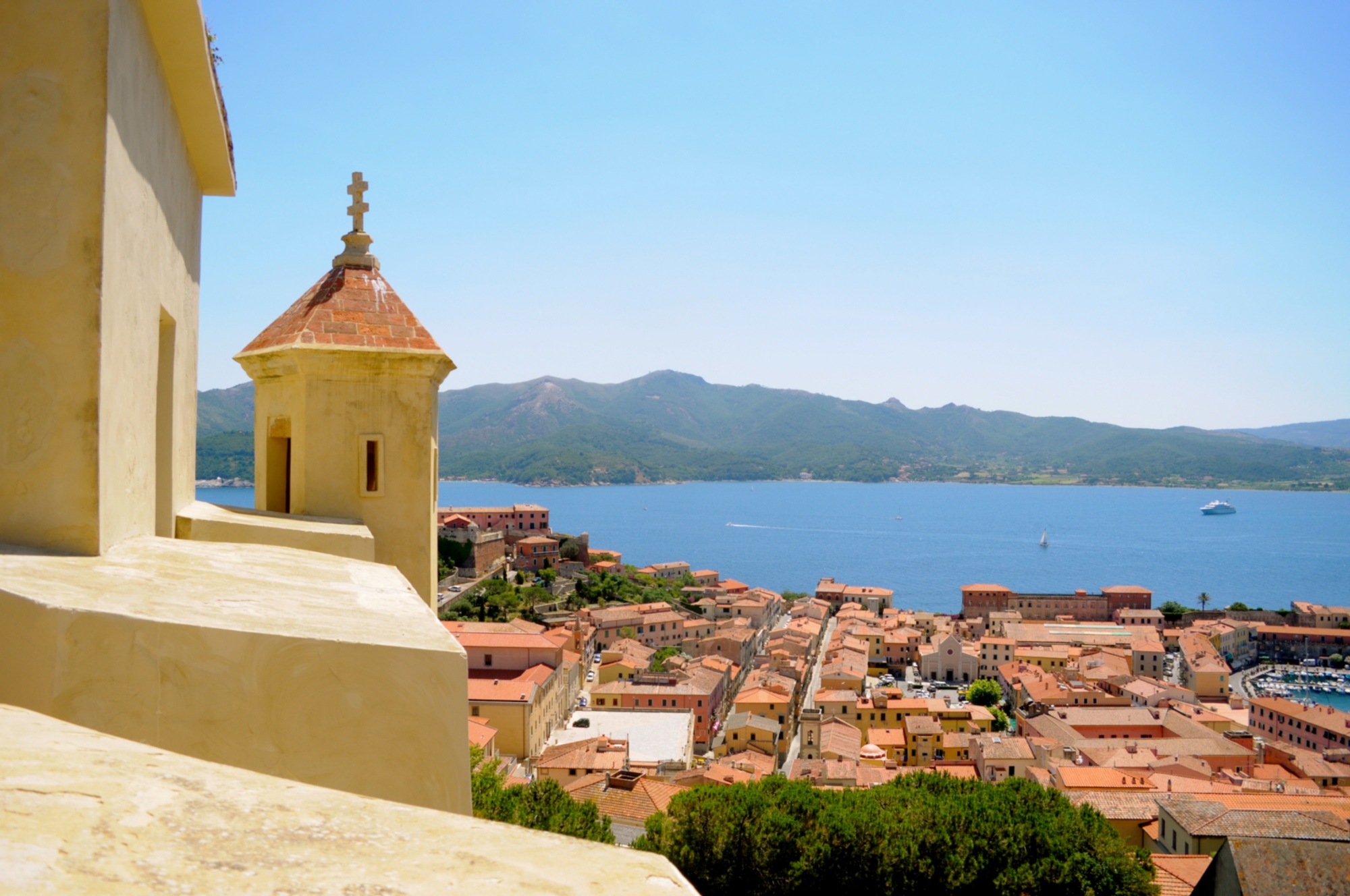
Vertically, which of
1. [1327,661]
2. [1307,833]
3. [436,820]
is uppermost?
[436,820]

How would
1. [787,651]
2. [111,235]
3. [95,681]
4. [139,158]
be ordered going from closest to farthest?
[95,681], [111,235], [139,158], [787,651]

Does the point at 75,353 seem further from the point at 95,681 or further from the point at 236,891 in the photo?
the point at 236,891

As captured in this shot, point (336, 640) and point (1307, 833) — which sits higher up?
point (336, 640)

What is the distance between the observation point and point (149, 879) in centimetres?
123

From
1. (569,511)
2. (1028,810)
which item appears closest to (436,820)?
(1028,810)

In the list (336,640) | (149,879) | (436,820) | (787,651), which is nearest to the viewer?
(149,879)

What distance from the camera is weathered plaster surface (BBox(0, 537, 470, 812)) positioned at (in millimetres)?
2279

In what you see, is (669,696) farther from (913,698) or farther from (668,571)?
(668,571)

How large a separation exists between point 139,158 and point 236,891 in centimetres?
375

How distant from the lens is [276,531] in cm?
523

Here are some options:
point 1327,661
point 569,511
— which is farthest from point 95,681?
point 569,511

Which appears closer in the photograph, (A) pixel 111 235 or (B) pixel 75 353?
(B) pixel 75 353

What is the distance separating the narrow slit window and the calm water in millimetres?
77359

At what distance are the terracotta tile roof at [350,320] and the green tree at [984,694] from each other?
5034 centimetres
